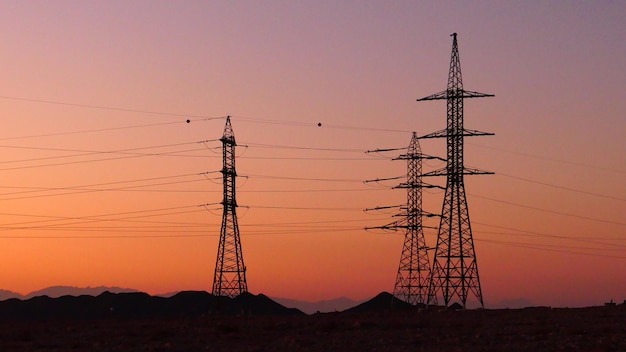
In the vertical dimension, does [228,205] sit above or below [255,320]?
above

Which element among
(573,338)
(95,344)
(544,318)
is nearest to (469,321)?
(544,318)

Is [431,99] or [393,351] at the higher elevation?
[431,99]

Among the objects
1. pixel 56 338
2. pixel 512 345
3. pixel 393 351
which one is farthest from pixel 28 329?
pixel 512 345

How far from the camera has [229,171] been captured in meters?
102

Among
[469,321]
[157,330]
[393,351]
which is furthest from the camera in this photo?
[469,321]

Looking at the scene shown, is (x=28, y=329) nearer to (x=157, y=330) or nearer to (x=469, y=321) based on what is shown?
(x=157, y=330)

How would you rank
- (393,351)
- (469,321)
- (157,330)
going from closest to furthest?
(393,351) < (157,330) < (469,321)

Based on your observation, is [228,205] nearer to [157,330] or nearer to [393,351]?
[157,330]

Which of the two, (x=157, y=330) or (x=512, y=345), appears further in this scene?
(x=157, y=330)

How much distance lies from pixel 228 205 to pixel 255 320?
2520cm

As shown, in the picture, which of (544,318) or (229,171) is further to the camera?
(229,171)

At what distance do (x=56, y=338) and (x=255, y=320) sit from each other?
18645 millimetres

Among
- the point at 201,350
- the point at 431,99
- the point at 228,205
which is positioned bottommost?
the point at 201,350

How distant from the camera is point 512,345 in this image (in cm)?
5681
